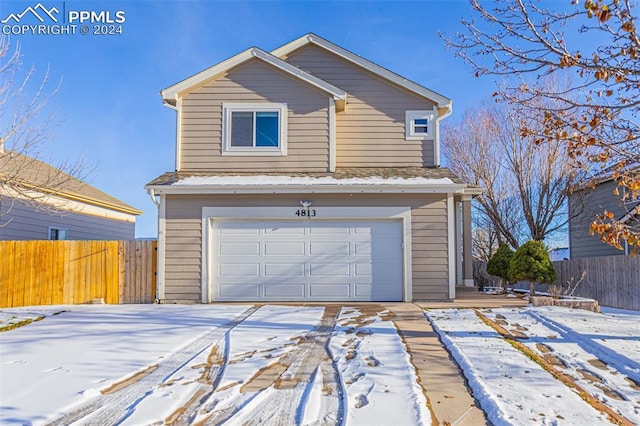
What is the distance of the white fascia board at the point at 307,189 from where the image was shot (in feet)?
34.1

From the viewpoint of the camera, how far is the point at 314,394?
427 cm

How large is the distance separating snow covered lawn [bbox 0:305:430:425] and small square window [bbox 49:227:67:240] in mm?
8494

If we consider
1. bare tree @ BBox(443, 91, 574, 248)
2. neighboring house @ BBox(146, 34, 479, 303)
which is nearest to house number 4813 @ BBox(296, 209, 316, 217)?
neighboring house @ BBox(146, 34, 479, 303)

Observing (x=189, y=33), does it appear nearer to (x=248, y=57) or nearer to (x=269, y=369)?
(x=248, y=57)

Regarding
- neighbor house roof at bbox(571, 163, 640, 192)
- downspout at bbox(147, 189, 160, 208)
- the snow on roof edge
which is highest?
the snow on roof edge

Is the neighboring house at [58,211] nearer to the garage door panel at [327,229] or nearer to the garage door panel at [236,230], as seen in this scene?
the garage door panel at [236,230]

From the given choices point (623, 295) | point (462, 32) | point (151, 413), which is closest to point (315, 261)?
point (462, 32)

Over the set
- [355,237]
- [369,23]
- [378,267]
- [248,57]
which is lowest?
[378,267]

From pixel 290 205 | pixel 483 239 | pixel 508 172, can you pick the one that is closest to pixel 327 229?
pixel 290 205

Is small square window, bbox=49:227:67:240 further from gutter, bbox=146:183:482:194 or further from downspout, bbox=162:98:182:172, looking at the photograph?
gutter, bbox=146:183:482:194

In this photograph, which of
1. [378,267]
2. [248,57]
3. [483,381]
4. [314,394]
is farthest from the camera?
[248,57]

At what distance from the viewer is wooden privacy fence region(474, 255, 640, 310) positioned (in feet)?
39.5

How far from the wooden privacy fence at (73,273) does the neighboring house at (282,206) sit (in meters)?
0.63

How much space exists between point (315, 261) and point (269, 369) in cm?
566
